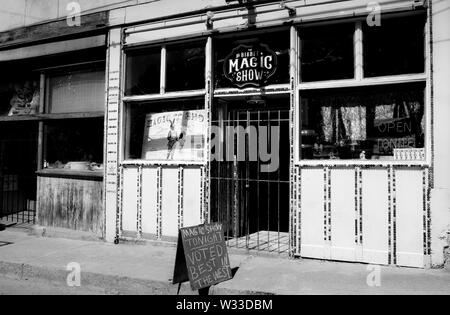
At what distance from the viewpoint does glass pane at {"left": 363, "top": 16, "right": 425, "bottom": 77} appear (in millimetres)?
6254

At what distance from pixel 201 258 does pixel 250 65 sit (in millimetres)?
3509

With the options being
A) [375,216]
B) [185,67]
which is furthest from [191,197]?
[375,216]

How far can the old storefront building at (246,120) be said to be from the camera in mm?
Result: 6199

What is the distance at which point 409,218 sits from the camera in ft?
20.0

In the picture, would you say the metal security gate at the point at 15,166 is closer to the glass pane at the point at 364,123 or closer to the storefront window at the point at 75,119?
the storefront window at the point at 75,119

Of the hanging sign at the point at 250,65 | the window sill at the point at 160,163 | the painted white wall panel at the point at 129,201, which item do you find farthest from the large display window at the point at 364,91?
the painted white wall panel at the point at 129,201

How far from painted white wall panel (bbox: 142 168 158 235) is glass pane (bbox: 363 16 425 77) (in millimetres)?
4163

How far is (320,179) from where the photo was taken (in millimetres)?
6652

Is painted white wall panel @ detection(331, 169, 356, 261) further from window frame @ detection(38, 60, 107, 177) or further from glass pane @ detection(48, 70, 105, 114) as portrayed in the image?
window frame @ detection(38, 60, 107, 177)

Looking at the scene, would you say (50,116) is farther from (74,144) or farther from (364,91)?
(364,91)

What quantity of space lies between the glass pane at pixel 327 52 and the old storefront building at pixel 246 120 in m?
0.02

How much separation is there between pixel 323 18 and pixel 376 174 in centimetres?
254
